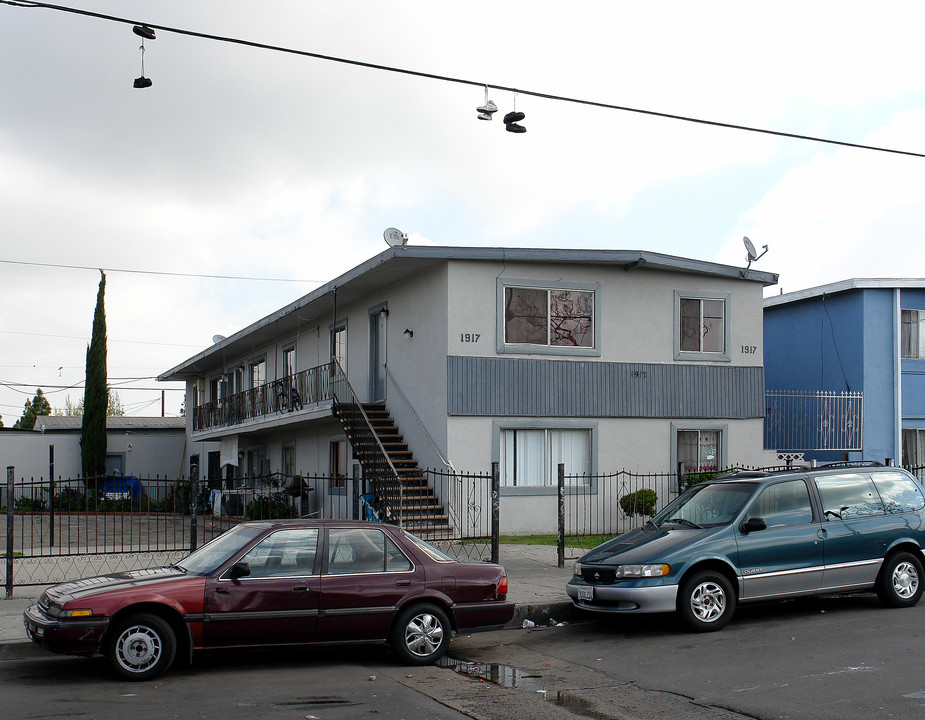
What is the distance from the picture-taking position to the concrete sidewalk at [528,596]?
1040 cm

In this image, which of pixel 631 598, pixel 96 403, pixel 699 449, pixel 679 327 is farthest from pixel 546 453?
pixel 96 403

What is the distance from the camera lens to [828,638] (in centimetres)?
948

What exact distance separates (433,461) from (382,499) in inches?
62.0

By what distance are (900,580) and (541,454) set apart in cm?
911

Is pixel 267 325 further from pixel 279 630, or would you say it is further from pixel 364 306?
pixel 279 630

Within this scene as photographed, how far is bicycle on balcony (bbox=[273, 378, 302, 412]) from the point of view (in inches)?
981

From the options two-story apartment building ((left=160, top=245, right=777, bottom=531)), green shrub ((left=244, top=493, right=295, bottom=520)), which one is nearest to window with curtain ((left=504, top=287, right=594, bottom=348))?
two-story apartment building ((left=160, top=245, right=777, bottom=531))

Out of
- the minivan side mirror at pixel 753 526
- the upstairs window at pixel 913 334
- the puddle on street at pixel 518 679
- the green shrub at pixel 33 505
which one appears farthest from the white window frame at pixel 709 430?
the green shrub at pixel 33 505

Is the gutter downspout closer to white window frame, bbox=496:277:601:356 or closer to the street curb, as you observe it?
white window frame, bbox=496:277:601:356

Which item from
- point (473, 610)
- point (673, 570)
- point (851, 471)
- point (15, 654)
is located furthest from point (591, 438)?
point (15, 654)

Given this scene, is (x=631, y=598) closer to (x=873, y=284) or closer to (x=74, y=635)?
(x=74, y=635)

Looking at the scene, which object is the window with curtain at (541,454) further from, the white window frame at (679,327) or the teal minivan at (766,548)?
the teal minivan at (766,548)

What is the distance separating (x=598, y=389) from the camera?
19828 mm

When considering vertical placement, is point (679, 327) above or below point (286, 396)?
above
